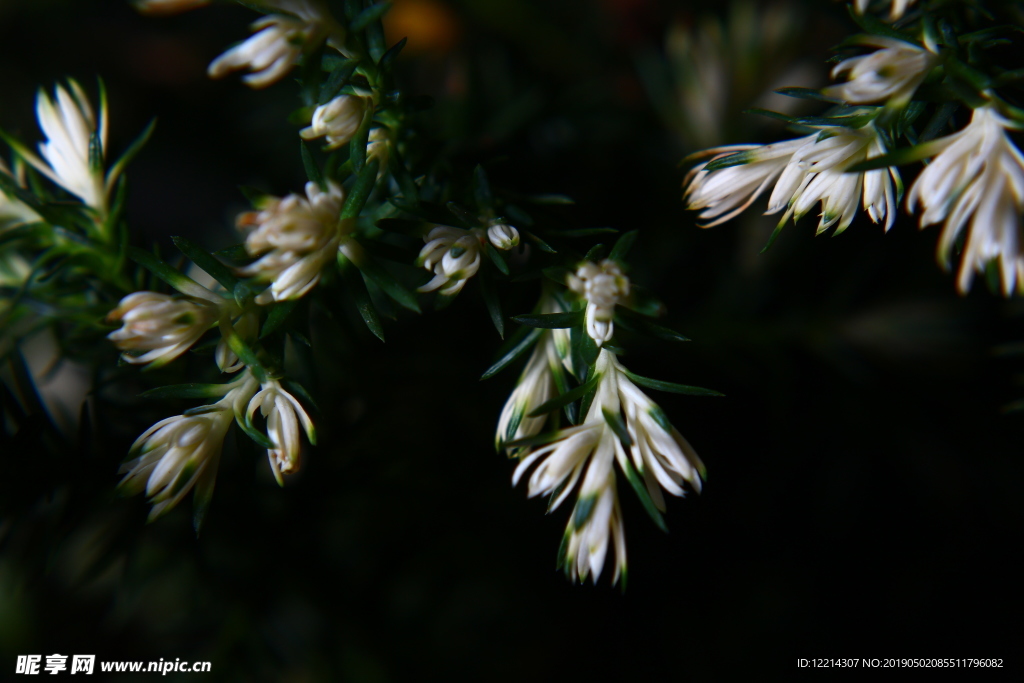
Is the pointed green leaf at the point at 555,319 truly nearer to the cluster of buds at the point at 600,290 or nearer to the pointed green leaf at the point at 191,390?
the cluster of buds at the point at 600,290

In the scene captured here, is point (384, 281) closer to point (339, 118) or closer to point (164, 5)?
point (339, 118)

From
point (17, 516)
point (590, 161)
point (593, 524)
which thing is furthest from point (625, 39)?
point (17, 516)

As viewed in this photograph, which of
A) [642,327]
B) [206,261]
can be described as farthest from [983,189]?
[206,261]

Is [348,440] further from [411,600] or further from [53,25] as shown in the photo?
[53,25]

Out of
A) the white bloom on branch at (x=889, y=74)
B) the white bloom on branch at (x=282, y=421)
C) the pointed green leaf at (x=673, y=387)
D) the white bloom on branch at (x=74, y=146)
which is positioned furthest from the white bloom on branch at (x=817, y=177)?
the white bloom on branch at (x=74, y=146)

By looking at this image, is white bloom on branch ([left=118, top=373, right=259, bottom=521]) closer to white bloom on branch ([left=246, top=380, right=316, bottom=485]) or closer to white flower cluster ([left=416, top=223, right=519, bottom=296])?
white bloom on branch ([left=246, top=380, right=316, bottom=485])

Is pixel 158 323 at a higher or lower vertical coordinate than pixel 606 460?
higher
